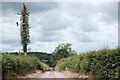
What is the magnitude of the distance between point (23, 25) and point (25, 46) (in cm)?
608

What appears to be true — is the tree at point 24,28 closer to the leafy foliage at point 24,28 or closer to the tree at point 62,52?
the leafy foliage at point 24,28

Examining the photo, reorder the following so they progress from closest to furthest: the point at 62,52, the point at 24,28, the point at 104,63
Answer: the point at 104,63, the point at 24,28, the point at 62,52

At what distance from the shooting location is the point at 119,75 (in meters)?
13.0

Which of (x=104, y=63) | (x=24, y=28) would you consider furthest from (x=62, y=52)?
(x=104, y=63)

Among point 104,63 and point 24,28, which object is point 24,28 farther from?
point 104,63

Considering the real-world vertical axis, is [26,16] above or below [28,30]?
above

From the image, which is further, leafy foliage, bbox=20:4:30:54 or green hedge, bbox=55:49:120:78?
leafy foliage, bbox=20:4:30:54

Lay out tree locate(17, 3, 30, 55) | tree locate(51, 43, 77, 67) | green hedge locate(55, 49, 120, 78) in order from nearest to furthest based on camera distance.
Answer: green hedge locate(55, 49, 120, 78), tree locate(17, 3, 30, 55), tree locate(51, 43, 77, 67)

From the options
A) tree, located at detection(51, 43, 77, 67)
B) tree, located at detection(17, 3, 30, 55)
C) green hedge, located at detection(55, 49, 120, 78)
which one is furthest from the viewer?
tree, located at detection(51, 43, 77, 67)

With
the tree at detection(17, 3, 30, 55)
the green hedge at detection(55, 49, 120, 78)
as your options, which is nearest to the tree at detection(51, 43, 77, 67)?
the tree at detection(17, 3, 30, 55)

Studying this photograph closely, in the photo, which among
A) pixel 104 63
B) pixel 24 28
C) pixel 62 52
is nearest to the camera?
pixel 104 63

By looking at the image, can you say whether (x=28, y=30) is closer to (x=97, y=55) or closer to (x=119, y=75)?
(x=97, y=55)

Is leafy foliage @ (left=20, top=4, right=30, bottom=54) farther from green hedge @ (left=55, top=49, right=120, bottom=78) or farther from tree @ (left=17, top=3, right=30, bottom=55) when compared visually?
green hedge @ (left=55, top=49, right=120, bottom=78)

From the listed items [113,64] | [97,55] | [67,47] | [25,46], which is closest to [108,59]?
[113,64]
